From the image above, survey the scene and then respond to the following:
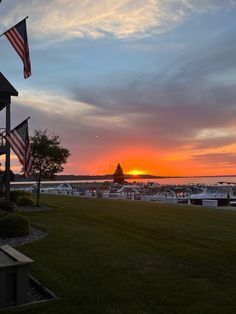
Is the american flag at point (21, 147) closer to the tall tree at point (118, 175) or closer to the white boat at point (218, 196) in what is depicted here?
the white boat at point (218, 196)

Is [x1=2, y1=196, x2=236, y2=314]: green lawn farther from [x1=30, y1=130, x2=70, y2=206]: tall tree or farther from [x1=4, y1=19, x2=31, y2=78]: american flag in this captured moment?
[x1=30, y1=130, x2=70, y2=206]: tall tree

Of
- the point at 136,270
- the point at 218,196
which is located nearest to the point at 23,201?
the point at 136,270

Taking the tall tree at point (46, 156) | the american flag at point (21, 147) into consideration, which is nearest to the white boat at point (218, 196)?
the tall tree at point (46, 156)

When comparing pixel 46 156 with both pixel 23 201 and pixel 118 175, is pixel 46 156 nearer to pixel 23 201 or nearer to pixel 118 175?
pixel 23 201

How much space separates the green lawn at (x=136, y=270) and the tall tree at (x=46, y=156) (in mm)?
15024

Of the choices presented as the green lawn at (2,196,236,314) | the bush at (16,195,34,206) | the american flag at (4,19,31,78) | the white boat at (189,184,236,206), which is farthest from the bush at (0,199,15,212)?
the white boat at (189,184,236,206)

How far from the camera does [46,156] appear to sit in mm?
30562

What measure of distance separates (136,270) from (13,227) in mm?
Answer: 5232

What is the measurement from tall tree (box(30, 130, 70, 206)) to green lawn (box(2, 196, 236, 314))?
15024mm

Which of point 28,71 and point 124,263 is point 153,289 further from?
point 28,71

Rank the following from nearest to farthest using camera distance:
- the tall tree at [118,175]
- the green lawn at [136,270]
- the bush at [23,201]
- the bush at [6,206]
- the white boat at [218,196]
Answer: the green lawn at [136,270] → the bush at [6,206] → the bush at [23,201] → the white boat at [218,196] → the tall tree at [118,175]

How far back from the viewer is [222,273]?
9.29m

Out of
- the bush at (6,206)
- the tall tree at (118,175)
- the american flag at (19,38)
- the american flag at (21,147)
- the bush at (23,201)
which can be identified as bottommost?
the bush at (6,206)

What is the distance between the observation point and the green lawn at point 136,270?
7000 mm
